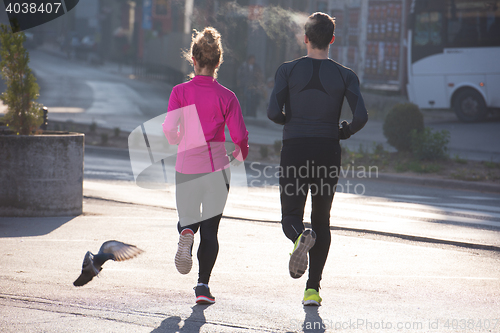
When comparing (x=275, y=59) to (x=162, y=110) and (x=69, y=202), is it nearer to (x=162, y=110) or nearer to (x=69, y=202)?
(x=162, y=110)

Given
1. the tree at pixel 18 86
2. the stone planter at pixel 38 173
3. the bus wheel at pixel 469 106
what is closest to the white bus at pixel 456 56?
the bus wheel at pixel 469 106

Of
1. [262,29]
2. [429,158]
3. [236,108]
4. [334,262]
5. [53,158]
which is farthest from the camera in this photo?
[262,29]

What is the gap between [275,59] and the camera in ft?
91.1

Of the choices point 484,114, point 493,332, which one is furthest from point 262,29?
point 493,332

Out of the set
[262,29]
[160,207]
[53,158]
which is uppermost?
[262,29]

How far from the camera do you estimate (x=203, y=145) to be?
407cm

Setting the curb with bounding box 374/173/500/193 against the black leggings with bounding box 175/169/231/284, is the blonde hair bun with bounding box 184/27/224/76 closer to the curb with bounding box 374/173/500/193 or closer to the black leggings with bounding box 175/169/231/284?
the black leggings with bounding box 175/169/231/284

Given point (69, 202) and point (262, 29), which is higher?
point (262, 29)

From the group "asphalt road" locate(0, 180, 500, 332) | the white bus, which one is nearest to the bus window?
the white bus

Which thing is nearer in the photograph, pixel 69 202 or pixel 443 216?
pixel 69 202

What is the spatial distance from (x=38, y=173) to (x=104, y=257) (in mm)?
3477

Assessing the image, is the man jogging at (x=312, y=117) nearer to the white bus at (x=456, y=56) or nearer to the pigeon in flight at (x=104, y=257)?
the pigeon in flight at (x=104, y=257)

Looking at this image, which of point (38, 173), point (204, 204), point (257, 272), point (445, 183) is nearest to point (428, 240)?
point (257, 272)

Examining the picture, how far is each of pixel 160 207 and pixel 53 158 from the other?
69.8 inches
